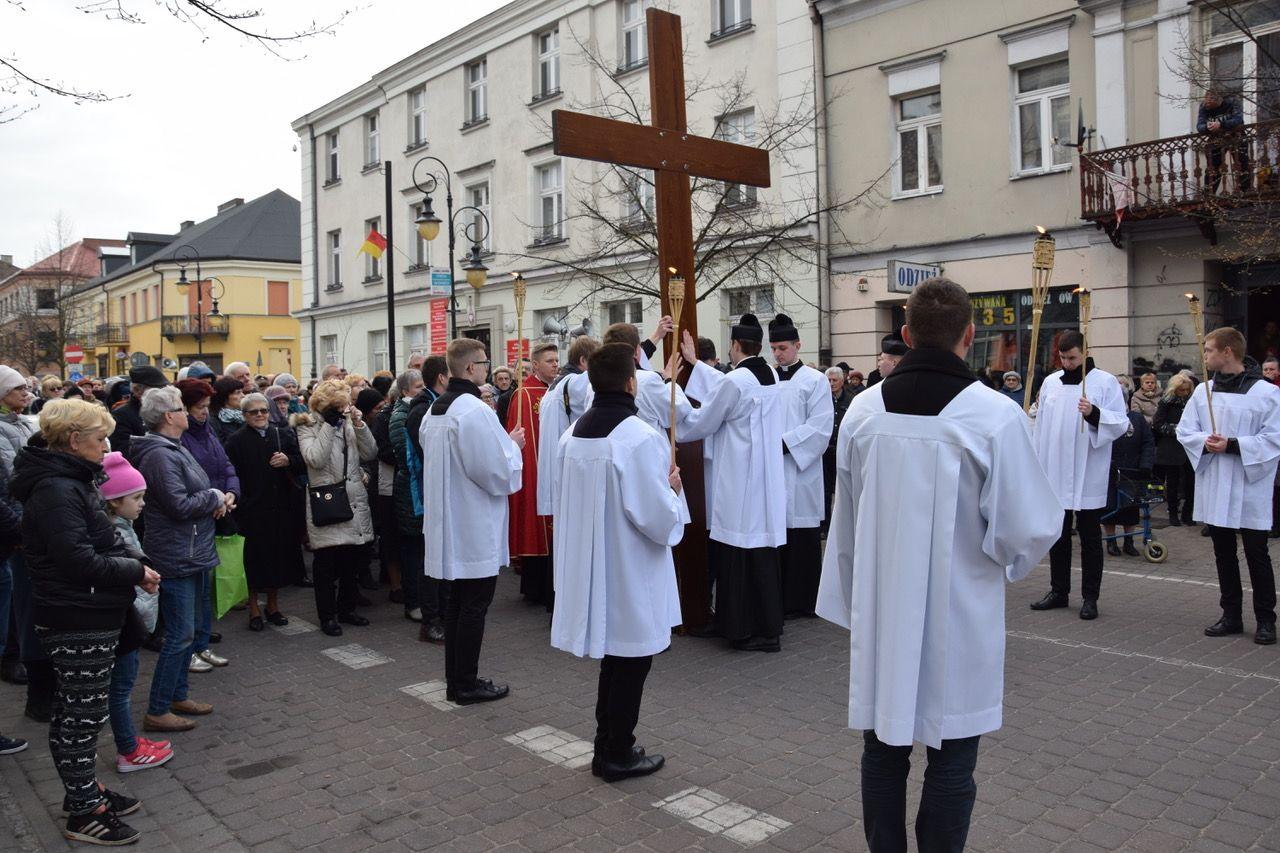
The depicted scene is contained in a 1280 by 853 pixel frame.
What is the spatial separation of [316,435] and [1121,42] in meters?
12.8

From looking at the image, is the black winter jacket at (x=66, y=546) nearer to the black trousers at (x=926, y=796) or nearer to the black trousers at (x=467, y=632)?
the black trousers at (x=467, y=632)

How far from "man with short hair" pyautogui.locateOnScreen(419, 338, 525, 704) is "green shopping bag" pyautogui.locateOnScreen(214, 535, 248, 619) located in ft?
4.98

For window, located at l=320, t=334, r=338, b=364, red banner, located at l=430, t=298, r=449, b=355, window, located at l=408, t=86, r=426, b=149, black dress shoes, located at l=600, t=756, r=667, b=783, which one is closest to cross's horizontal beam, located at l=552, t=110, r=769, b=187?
→ black dress shoes, located at l=600, t=756, r=667, b=783

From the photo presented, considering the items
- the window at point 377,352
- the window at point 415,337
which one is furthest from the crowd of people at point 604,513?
the window at point 377,352

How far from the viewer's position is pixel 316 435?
786cm

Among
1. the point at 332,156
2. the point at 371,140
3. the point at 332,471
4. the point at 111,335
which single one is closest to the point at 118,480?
the point at 332,471

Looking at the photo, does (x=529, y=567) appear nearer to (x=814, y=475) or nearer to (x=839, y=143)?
(x=814, y=475)

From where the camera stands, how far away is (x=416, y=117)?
1144 inches

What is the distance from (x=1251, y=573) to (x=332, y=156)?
30864 millimetres

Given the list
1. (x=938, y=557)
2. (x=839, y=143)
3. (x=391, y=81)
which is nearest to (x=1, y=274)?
(x=391, y=81)

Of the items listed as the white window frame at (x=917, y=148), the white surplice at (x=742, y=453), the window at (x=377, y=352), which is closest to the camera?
the white surplice at (x=742, y=453)

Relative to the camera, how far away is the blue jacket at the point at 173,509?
221 inches

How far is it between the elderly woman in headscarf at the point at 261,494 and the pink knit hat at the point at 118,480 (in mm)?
2970

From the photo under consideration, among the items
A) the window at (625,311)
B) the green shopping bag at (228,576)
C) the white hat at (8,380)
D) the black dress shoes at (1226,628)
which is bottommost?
Answer: the black dress shoes at (1226,628)
